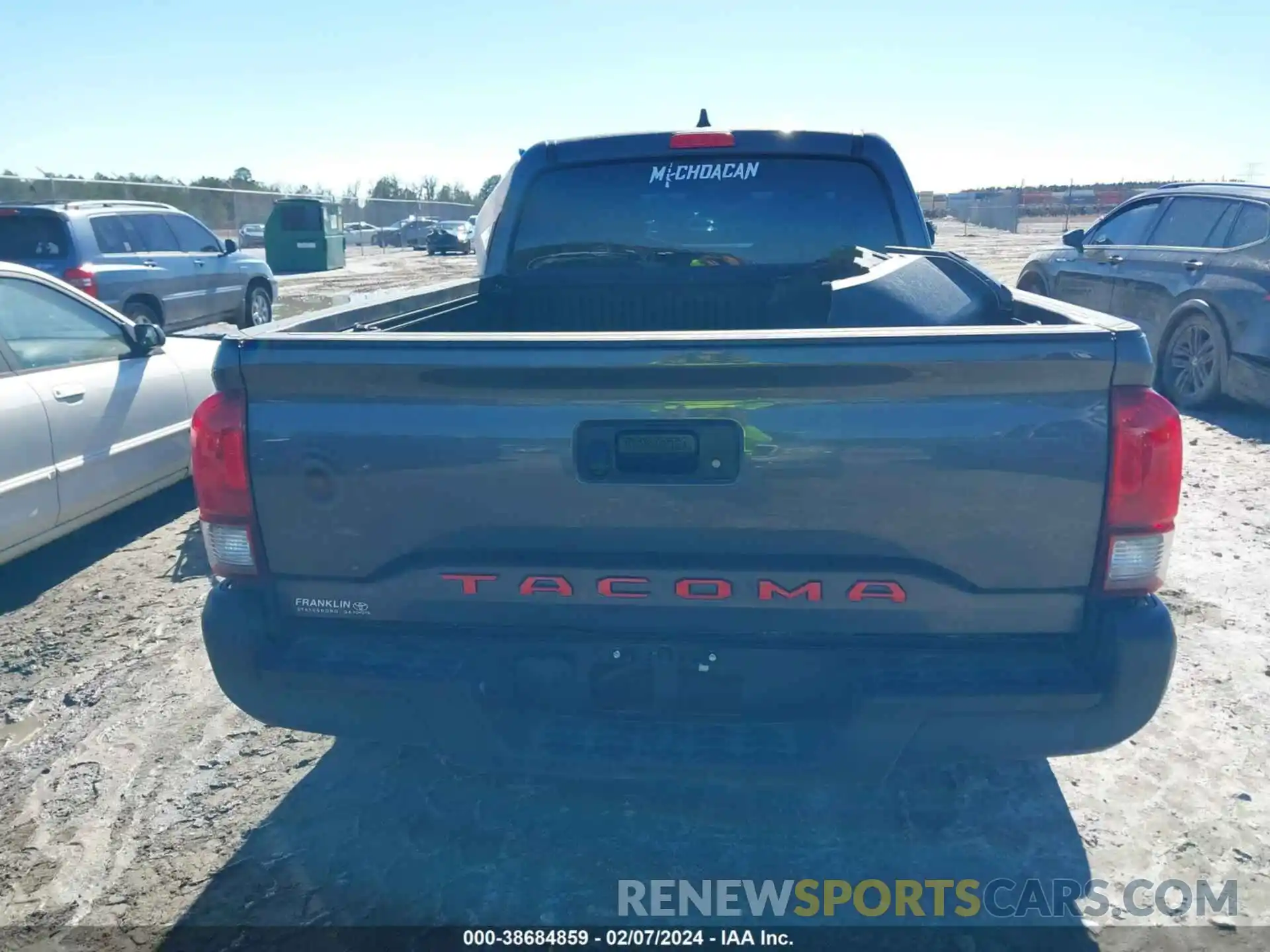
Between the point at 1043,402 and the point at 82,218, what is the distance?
10757mm

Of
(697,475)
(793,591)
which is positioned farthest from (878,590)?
(697,475)

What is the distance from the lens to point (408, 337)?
2268 mm

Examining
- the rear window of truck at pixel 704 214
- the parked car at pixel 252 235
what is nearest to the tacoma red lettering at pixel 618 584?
the rear window of truck at pixel 704 214

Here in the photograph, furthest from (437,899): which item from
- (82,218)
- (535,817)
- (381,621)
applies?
(82,218)

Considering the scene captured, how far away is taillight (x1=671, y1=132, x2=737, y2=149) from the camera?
4.12m

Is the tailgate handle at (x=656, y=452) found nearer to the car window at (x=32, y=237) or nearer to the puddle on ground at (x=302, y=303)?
the car window at (x=32, y=237)

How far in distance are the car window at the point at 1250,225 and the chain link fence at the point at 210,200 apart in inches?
669

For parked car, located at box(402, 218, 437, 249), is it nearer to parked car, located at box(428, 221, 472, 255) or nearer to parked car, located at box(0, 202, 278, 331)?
parked car, located at box(428, 221, 472, 255)

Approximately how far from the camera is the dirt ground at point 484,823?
8.57ft

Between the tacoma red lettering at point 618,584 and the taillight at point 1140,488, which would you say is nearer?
the taillight at point 1140,488

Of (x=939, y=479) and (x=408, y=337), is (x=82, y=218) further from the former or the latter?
(x=939, y=479)

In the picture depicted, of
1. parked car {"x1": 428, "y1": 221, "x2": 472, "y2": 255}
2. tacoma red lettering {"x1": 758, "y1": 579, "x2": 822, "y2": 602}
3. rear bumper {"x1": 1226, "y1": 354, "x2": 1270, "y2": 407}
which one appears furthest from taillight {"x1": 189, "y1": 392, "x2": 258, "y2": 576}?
parked car {"x1": 428, "y1": 221, "x2": 472, "y2": 255}

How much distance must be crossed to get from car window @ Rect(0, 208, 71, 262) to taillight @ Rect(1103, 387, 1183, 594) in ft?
35.1

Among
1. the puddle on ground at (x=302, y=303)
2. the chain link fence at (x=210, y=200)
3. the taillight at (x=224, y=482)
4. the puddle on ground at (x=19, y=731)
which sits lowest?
the puddle on ground at (x=19, y=731)
